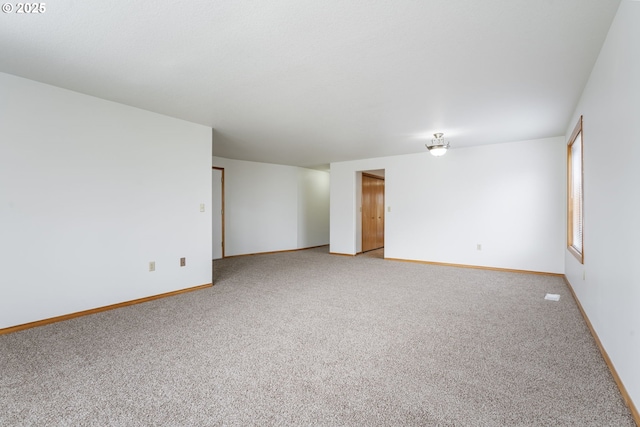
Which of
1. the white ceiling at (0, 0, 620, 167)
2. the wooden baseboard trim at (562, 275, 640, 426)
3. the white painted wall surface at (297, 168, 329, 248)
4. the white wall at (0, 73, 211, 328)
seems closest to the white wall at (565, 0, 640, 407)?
the wooden baseboard trim at (562, 275, 640, 426)

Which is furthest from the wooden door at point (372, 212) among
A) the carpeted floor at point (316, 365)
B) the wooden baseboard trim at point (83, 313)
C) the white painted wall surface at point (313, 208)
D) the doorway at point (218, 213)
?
the wooden baseboard trim at point (83, 313)

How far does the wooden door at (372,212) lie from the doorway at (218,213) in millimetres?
3403

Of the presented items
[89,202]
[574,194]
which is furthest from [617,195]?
[89,202]

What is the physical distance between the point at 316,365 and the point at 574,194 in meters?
4.37

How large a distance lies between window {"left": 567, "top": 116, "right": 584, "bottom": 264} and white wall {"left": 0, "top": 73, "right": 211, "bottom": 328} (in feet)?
16.1

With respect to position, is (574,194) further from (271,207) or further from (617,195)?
(271,207)

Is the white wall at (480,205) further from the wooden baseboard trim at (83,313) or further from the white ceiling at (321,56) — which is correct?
the wooden baseboard trim at (83,313)

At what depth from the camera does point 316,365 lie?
82.5 inches

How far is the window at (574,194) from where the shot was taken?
12.0 feet

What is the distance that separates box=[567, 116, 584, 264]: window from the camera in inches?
144

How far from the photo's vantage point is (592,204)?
2.63 meters

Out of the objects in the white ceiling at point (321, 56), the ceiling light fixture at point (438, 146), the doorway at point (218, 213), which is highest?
the white ceiling at point (321, 56)

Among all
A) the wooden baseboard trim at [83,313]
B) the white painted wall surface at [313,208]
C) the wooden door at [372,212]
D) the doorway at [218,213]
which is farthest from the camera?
the white painted wall surface at [313,208]

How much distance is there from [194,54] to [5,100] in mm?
1897
